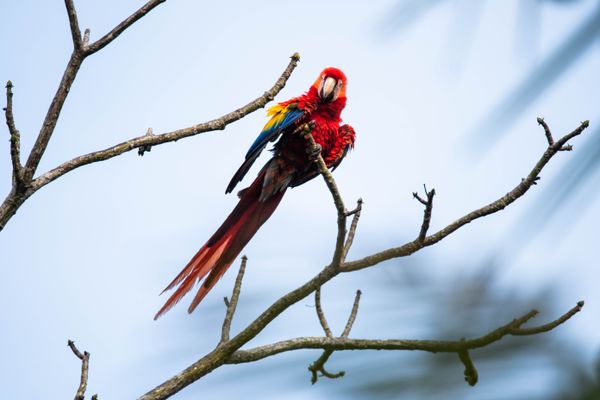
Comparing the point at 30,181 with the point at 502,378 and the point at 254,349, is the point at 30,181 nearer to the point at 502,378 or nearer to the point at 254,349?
the point at 254,349

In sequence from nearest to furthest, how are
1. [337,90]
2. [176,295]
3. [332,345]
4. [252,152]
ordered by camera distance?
[332,345] → [176,295] → [252,152] → [337,90]

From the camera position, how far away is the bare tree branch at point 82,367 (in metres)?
2.27

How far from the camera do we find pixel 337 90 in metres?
4.32

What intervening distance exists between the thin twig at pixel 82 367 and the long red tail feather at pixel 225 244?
572mm

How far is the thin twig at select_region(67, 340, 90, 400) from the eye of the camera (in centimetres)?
227

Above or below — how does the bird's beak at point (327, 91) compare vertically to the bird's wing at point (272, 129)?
above

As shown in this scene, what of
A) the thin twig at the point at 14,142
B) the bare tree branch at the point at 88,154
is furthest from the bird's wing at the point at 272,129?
the thin twig at the point at 14,142

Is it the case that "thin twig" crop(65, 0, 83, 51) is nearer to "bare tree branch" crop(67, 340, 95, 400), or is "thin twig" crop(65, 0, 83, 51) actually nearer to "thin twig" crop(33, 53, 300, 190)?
"thin twig" crop(33, 53, 300, 190)

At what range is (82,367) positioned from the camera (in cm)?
235

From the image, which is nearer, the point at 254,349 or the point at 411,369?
the point at 411,369

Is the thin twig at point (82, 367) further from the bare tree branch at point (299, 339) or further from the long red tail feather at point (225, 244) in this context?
the long red tail feather at point (225, 244)

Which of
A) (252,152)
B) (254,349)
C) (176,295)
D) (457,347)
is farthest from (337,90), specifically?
(457,347)

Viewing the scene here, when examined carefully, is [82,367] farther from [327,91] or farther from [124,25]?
[327,91]

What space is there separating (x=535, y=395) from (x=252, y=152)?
373 centimetres
